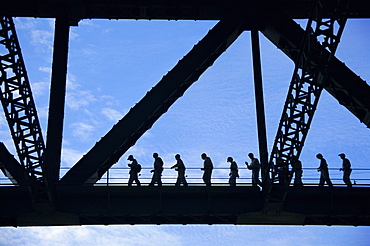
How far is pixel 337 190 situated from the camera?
92.8 feet

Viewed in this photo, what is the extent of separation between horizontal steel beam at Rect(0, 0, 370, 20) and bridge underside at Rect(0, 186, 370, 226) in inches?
415

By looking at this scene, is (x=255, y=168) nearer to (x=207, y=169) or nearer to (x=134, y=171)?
(x=207, y=169)

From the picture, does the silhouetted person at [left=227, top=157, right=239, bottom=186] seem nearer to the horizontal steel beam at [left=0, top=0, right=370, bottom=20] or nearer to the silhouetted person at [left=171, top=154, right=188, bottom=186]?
the silhouetted person at [left=171, top=154, right=188, bottom=186]

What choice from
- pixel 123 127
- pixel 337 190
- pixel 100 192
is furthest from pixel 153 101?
pixel 337 190

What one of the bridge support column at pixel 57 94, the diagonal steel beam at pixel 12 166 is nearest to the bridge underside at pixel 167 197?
the diagonal steel beam at pixel 12 166

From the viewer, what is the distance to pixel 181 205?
93.8 ft

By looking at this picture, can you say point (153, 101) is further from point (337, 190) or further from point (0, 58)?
point (337, 190)

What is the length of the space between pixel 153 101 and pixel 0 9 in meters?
8.52

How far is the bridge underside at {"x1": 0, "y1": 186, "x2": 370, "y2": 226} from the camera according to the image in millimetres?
28188

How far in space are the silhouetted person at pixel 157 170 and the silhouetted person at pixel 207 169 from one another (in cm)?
199

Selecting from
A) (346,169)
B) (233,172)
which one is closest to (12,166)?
(233,172)

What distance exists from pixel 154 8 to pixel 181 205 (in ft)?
38.4

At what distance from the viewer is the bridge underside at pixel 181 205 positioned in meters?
28.2

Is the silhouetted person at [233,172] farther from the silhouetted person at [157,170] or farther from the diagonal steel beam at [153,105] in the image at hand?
the diagonal steel beam at [153,105]
